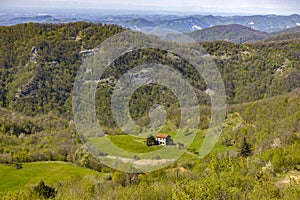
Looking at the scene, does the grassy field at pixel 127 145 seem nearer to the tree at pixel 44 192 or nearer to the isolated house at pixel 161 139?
the isolated house at pixel 161 139

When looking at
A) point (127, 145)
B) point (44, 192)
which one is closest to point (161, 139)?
point (127, 145)

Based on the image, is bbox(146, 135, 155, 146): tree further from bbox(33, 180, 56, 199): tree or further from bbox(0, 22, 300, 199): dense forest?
bbox(33, 180, 56, 199): tree

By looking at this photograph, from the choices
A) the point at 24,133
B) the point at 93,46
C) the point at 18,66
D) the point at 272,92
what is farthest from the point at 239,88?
the point at 24,133

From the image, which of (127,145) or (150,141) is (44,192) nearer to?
(127,145)

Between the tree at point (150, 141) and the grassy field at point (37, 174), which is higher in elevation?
the tree at point (150, 141)

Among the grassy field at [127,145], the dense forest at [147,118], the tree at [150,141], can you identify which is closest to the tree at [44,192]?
the dense forest at [147,118]

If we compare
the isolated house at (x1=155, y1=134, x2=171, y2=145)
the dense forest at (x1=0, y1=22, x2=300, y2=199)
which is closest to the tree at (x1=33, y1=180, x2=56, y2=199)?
the dense forest at (x1=0, y1=22, x2=300, y2=199)
